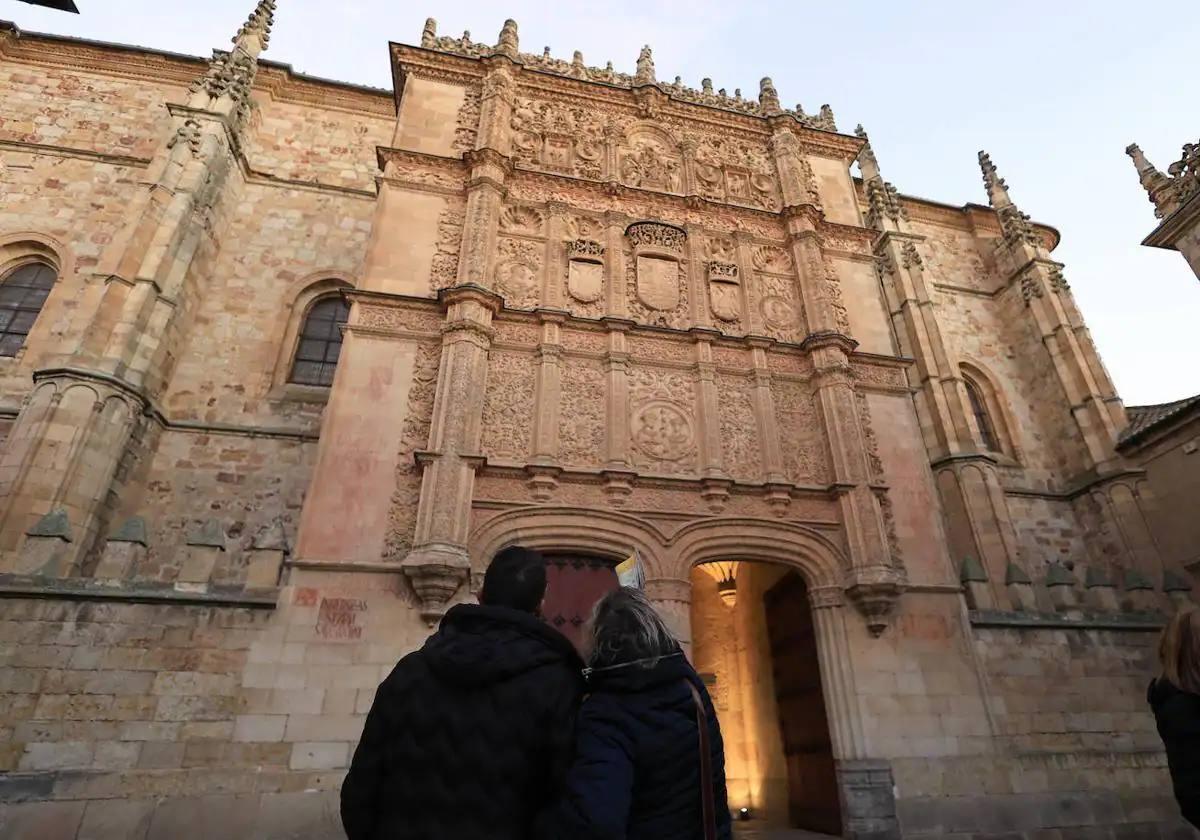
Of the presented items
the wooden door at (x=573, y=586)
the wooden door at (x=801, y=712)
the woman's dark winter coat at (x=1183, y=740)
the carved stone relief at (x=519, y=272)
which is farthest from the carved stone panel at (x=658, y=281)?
the woman's dark winter coat at (x=1183, y=740)

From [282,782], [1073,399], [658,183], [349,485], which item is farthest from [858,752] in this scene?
[1073,399]

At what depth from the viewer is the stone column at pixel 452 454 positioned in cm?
773

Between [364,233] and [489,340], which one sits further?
[364,233]

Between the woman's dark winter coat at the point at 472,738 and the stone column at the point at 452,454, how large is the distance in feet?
18.5

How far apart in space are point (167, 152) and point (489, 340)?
349 inches

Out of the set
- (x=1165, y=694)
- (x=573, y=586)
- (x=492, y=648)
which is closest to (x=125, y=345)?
(x=573, y=586)

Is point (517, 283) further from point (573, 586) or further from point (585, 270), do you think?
point (573, 586)

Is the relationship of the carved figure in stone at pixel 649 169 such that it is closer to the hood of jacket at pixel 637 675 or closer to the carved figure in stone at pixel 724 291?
the carved figure in stone at pixel 724 291

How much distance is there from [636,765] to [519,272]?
9710 mm

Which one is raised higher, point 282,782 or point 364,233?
point 364,233

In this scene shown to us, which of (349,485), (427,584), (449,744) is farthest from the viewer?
(349,485)

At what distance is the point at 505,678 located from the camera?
216cm

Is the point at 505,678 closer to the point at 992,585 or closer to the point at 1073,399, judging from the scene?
the point at 992,585

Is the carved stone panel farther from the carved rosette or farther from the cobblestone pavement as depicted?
the cobblestone pavement
